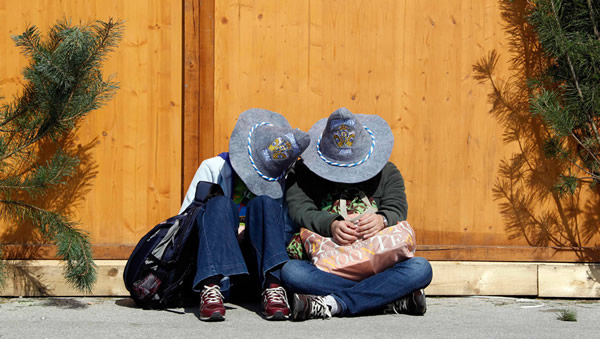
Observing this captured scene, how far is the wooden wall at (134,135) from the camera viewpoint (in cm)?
459

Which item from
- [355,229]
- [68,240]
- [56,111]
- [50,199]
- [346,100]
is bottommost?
[68,240]

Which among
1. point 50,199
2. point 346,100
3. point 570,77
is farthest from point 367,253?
point 50,199

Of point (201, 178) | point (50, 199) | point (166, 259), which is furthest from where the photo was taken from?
point (50, 199)

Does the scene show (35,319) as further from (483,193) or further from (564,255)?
(564,255)

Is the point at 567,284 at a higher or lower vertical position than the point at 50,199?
lower

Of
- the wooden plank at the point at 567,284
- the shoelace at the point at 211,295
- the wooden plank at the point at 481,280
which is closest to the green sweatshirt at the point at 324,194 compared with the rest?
the shoelace at the point at 211,295

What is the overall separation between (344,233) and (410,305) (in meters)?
0.54

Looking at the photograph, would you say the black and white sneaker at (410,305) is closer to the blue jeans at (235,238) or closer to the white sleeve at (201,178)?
the blue jeans at (235,238)

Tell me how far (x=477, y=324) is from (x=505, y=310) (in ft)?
1.68

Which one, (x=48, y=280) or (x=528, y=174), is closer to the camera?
(x=48, y=280)

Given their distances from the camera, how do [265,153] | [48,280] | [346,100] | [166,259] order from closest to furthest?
1. [166,259]
2. [265,153]
3. [48,280]
4. [346,100]

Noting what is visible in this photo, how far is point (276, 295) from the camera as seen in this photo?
3809 mm

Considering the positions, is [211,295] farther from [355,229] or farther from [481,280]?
[481,280]

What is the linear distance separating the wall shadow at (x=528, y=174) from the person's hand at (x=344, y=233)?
1331mm
